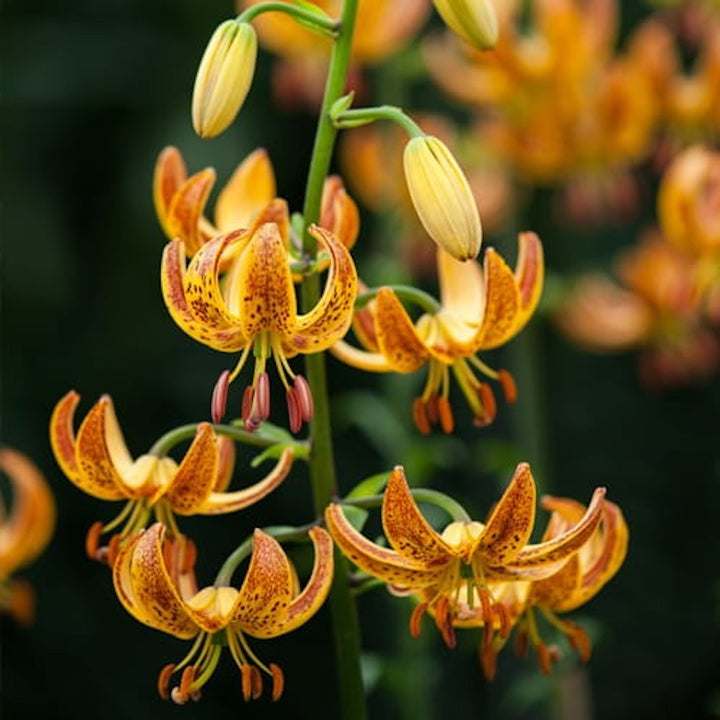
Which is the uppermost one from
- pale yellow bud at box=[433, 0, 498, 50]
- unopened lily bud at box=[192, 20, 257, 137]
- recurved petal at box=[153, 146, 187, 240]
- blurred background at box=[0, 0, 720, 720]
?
pale yellow bud at box=[433, 0, 498, 50]

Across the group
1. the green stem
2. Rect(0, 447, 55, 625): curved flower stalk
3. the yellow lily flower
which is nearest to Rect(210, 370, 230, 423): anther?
the yellow lily flower

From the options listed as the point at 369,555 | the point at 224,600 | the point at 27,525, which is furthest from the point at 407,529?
the point at 27,525

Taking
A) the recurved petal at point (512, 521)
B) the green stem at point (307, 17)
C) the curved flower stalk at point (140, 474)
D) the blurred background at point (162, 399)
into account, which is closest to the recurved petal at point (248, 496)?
the curved flower stalk at point (140, 474)

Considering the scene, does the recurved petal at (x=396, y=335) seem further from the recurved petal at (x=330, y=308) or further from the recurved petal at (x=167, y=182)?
the recurved petal at (x=167, y=182)

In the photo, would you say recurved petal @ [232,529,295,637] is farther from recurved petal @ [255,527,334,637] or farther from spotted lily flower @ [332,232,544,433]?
spotted lily flower @ [332,232,544,433]

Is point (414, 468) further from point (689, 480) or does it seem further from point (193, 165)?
point (689, 480)

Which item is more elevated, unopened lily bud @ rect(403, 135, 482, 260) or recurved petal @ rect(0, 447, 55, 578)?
unopened lily bud @ rect(403, 135, 482, 260)
